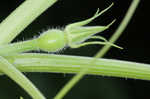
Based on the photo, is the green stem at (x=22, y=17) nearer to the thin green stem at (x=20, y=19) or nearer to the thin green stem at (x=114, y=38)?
the thin green stem at (x=20, y=19)

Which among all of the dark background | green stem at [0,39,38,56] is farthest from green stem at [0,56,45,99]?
the dark background

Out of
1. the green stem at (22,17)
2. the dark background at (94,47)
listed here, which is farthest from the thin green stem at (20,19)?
the dark background at (94,47)

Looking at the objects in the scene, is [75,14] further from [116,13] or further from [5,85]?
[5,85]

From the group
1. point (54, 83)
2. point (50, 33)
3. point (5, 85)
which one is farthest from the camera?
point (54, 83)

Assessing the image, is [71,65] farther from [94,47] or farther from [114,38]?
[94,47]

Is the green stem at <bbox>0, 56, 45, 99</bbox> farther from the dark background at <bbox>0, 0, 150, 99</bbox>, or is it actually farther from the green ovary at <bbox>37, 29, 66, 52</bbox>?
the dark background at <bbox>0, 0, 150, 99</bbox>

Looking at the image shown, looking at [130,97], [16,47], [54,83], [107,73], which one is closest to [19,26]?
[16,47]

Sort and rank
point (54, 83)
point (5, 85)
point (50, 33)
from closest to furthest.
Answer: point (50, 33)
point (5, 85)
point (54, 83)

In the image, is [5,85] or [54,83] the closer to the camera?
[5,85]
